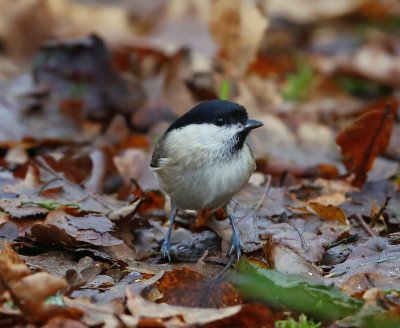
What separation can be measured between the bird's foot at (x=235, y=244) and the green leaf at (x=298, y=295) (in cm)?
54

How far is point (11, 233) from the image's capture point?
3680 millimetres

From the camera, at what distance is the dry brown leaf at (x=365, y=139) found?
4.42 meters

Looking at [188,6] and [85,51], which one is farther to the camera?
[188,6]

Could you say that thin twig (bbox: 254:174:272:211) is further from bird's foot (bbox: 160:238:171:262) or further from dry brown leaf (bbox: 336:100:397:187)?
bird's foot (bbox: 160:238:171:262)

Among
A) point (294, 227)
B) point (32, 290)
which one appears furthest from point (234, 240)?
point (32, 290)

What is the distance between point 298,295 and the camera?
2793 mm

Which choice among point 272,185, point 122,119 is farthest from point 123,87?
point 272,185

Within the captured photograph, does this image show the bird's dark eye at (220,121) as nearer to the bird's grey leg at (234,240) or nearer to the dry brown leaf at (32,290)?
the bird's grey leg at (234,240)

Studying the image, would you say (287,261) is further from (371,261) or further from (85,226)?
(85,226)

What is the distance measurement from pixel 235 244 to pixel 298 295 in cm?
92

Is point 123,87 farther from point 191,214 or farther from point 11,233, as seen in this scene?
point 11,233

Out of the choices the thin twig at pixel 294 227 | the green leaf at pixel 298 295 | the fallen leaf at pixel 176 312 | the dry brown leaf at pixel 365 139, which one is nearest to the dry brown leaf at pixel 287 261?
the thin twig at pixel 294 227

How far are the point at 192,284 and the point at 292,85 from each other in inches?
157

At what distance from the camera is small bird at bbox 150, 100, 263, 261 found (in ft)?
12.1
